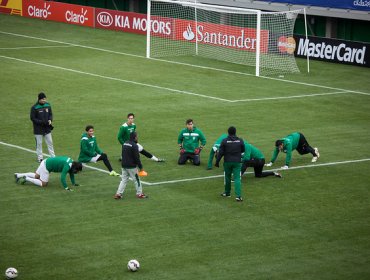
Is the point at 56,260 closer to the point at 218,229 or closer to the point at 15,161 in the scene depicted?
the point at 218,229

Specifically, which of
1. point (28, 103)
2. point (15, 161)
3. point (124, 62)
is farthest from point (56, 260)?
point (124, 62)

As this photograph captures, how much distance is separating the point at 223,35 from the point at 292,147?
2163 cm

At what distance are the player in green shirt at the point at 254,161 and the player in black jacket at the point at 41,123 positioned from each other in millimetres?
6105

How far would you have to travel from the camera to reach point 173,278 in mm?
17234

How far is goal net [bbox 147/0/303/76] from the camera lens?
44594 mm

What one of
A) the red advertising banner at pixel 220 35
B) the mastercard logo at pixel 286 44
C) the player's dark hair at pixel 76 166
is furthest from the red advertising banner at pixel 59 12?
the player's dark hair at pixel 76 166

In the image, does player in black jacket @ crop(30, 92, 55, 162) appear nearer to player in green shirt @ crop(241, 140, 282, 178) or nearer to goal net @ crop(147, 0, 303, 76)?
player in green shirt @ crop(241, 140, 282, 178)

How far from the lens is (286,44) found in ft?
150

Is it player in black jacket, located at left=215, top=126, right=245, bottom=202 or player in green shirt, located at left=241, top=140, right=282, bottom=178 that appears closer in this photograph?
player in black jacket, located at left=215, top=126, right=245, bottom=202

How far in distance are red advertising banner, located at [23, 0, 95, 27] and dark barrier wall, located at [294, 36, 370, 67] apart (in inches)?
667

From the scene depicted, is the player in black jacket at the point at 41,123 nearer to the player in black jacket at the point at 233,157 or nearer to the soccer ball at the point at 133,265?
the player in black jacket at the point at 233,157

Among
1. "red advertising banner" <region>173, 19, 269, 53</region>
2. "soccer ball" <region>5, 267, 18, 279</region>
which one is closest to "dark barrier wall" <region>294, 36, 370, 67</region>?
"red advertising banner" <region>173, 19, 269, 53</region>

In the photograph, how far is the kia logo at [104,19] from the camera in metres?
57.4

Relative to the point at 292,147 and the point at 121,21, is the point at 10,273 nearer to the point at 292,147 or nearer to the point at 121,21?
the point at 292,147
